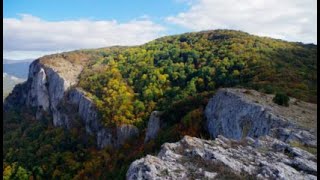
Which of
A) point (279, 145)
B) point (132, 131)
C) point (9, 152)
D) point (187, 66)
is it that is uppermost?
point (279, 145)

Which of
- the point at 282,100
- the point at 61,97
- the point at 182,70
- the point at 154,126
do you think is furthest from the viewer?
the point at 61,97

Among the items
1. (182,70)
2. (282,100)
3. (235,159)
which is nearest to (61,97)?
(182,70)

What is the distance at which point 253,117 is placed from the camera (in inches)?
1499

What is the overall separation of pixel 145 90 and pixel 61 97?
2912cm

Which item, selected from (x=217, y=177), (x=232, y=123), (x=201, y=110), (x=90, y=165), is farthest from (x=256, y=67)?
(x=217, y=177)

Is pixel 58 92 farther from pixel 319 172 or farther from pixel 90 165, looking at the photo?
pixel 319 172

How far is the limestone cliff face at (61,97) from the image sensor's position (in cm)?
10139

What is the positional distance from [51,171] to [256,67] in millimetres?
48011

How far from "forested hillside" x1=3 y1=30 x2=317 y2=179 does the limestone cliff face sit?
2360 millimetres

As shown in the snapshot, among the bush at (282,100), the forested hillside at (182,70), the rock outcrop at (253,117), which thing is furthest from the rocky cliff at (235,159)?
the forested hillside at (182,70)

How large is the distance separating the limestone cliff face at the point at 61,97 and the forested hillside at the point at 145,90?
236 centimetres

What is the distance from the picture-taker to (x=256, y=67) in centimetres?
8550

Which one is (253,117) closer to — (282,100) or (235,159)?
(282,100)

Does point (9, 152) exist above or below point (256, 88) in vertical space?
below
